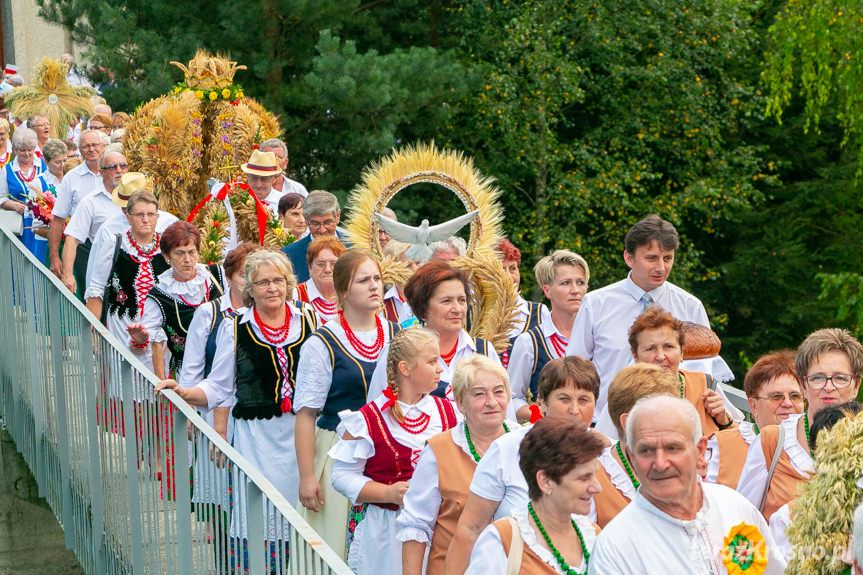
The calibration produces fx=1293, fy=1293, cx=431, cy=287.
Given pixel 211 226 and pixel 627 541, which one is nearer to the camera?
pixel 627 541

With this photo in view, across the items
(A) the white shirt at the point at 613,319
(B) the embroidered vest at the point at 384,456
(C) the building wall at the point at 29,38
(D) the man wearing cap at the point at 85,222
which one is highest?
(C) the building wall at the point at 29,38

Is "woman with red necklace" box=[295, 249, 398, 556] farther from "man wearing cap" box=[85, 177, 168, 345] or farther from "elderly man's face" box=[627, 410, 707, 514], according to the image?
"man wearing cap" box=[85, 177, 168, 345]

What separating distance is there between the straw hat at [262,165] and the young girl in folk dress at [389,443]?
14.9 ft

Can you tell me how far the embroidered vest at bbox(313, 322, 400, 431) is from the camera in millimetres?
5551

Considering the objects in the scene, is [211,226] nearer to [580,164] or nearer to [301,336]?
[301,336]

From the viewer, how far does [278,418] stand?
237 inches

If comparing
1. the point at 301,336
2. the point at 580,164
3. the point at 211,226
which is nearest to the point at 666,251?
the point at 301,336

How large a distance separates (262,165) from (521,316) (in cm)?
307

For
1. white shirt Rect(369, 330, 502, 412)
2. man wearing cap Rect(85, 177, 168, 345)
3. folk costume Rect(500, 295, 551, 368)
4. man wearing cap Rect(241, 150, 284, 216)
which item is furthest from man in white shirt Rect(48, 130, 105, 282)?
white shirt Rect(369, 330, 502, 412)

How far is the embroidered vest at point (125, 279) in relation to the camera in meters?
7.81

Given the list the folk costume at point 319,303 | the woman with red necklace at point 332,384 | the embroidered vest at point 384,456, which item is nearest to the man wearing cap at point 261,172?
the folk costume at point 319,303

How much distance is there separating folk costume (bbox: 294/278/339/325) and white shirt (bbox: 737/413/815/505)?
2553mm

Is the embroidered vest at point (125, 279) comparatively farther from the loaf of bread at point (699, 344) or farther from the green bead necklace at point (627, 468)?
the green bead necklace at point (627, 468)

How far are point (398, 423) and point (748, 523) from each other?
1714 mm
